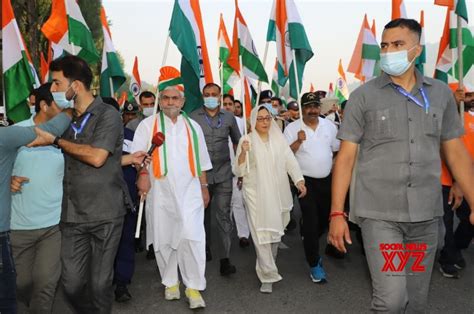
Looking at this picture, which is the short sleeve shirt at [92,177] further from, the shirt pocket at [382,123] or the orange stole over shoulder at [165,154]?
the shirt pocket at [382,123]

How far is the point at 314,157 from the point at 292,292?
5.37 feet

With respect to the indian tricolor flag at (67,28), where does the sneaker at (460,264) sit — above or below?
below

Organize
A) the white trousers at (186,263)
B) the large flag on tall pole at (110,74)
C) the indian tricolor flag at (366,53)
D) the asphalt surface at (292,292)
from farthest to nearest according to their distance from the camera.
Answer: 1. the indian tricolor flag at (366,53)
2. the large flag on tall pole at (110,74)
3. the white trousers at (186,263)
4. the asphalt surface at (292,292)

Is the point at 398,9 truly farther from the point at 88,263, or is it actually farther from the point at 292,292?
the point at 88,263

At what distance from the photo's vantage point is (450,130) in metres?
3.06

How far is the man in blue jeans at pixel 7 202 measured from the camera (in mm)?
2752

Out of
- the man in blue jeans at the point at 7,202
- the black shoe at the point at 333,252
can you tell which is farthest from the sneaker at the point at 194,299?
the black shoe at the point at 333,252

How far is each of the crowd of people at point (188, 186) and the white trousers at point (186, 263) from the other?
0.04 feet

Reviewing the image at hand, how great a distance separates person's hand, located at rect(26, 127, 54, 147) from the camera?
2.96 metres

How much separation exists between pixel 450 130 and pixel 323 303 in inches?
84.4

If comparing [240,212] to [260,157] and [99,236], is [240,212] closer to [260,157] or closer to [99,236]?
[260,157]

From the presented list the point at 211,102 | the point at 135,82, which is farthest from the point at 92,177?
the point at 135,82

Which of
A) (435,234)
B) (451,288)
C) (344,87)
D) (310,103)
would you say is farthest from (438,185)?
(344,87)

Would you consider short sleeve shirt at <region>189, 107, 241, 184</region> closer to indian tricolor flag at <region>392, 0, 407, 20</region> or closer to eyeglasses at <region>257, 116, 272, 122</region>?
eyeglasses at <region>257, 116, 272, 122</region>
